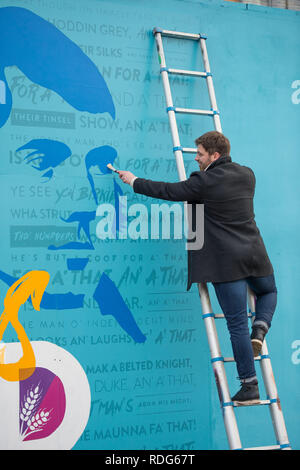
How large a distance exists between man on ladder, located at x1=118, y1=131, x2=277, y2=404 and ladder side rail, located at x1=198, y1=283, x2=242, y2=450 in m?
0.06

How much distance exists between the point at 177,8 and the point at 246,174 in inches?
51.8

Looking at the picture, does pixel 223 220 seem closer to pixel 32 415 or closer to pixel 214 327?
pixel 214 327

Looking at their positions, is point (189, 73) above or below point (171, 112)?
above

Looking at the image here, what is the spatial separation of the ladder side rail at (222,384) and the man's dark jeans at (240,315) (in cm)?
14

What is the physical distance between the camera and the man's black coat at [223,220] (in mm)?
2750

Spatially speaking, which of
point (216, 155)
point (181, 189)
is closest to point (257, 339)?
point (181, 189)

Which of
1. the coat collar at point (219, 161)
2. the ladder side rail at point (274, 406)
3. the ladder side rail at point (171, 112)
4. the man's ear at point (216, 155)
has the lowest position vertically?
the ladder side rail at point (274, 406)

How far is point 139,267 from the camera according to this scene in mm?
3236

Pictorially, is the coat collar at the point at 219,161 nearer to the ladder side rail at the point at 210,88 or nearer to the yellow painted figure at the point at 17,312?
the ladder side rail at the point at 210,88

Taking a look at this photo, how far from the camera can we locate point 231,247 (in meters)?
2.75

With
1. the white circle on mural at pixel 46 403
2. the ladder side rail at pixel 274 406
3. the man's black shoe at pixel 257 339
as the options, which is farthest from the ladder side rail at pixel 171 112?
the white circle on mural at pixel 46 403

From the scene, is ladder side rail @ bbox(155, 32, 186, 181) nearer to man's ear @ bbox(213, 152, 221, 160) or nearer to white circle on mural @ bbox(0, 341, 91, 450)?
man's ear @ bbox(213, 152, 221, 160)

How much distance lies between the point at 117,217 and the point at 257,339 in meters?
1.08
